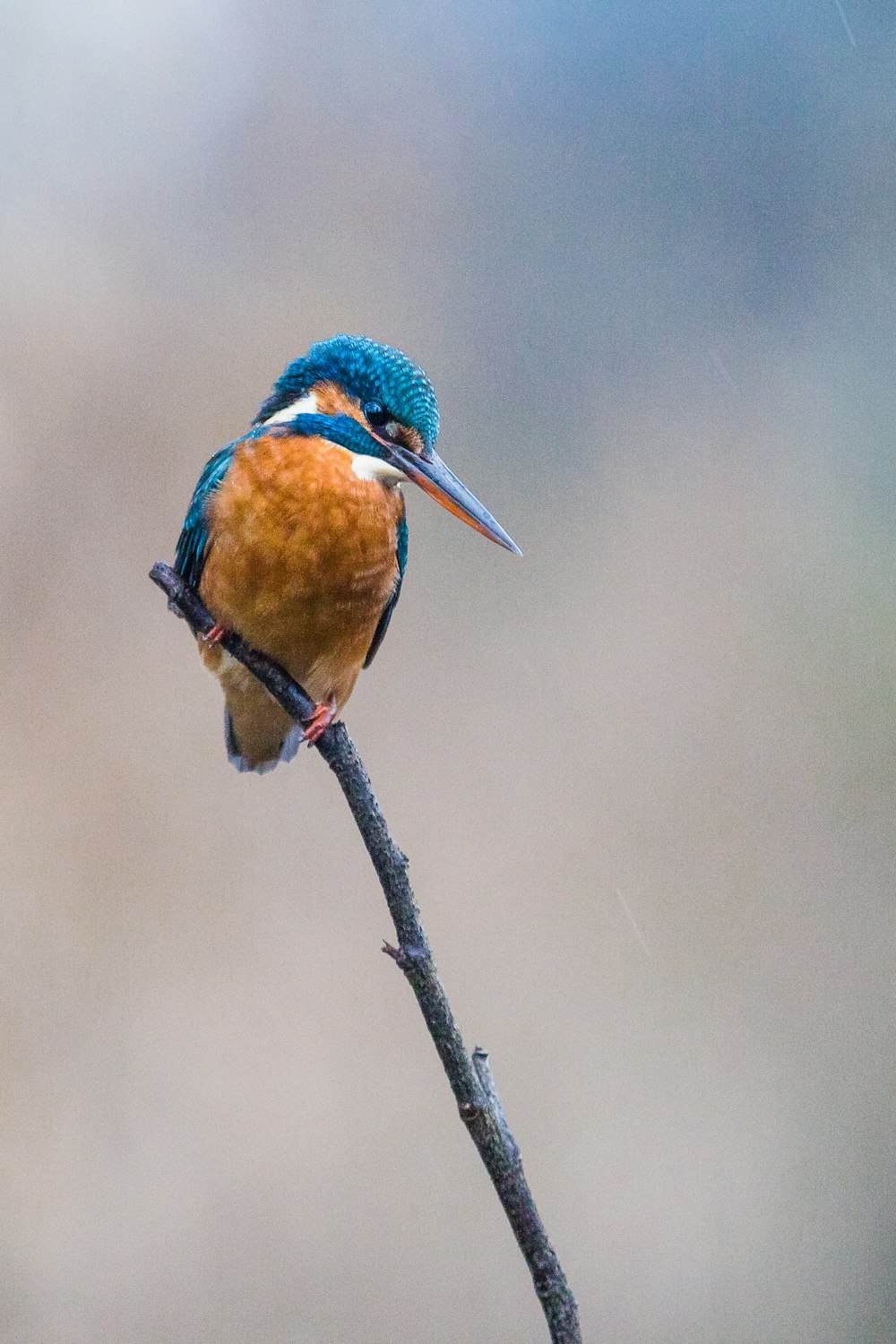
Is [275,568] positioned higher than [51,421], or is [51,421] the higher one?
[51,421]

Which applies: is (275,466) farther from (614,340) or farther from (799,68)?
(799,68)

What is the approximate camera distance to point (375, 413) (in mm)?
888

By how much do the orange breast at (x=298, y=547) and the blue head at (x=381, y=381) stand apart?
0.05 m

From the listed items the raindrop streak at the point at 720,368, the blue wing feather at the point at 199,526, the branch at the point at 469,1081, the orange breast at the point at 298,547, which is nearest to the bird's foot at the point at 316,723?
the branch at the point at 469,1081

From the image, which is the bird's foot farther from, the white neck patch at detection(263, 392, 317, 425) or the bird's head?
the white neck patch at detection(263, 392, 317, 425)

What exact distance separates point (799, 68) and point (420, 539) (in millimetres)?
1228

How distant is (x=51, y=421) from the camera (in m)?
2.09

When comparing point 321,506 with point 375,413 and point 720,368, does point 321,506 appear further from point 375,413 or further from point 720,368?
point 720,368

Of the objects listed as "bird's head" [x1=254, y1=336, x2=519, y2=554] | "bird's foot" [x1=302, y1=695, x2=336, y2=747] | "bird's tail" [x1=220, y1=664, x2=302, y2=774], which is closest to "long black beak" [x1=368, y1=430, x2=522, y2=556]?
"bird's head" [x1=254, y1=336, x2=519, y2=554]

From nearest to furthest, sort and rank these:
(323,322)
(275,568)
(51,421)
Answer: (275,568) → (51,421) → (323,322)

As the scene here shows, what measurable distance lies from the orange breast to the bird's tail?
11 centimetres

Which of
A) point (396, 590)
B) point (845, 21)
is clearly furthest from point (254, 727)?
point (845, 21)

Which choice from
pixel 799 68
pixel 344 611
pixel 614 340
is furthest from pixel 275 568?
pixel 799 68

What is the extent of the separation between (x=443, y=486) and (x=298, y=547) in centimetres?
14
